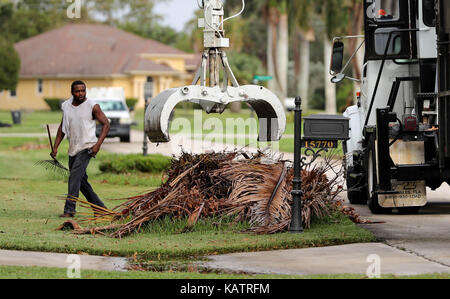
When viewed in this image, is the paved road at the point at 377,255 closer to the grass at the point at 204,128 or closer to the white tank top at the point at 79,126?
the grass at the point at 204,128

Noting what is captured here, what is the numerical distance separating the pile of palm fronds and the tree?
53645 mm

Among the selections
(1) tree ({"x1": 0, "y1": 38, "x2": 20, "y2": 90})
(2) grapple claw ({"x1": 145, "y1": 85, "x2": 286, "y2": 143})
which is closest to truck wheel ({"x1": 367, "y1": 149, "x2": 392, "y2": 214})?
(2) grapple claw ({"x1": 145, "y1": 85, "x2": 286, "y2": 143})

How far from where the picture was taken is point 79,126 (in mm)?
12797

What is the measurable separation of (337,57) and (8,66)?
172 ft

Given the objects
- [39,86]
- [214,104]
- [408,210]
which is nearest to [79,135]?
[214,104]

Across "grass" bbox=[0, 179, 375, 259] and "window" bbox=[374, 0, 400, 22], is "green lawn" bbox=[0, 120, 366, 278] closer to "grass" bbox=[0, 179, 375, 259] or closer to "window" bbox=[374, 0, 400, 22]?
"grass" bbox=[0, 179, 375, 259]

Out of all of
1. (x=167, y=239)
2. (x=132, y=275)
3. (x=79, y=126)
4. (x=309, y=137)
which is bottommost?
(x=132, y=275)

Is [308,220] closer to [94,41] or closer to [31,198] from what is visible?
[31,198]

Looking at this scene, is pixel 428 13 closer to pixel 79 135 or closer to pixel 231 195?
pixel 231 195

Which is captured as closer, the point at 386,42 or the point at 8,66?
the point at 386,42

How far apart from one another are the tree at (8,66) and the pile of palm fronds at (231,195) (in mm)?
53645

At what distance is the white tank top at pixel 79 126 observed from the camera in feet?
41.9

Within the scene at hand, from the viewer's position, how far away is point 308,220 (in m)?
11.5

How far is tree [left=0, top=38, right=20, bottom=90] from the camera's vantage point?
63.7 metres
